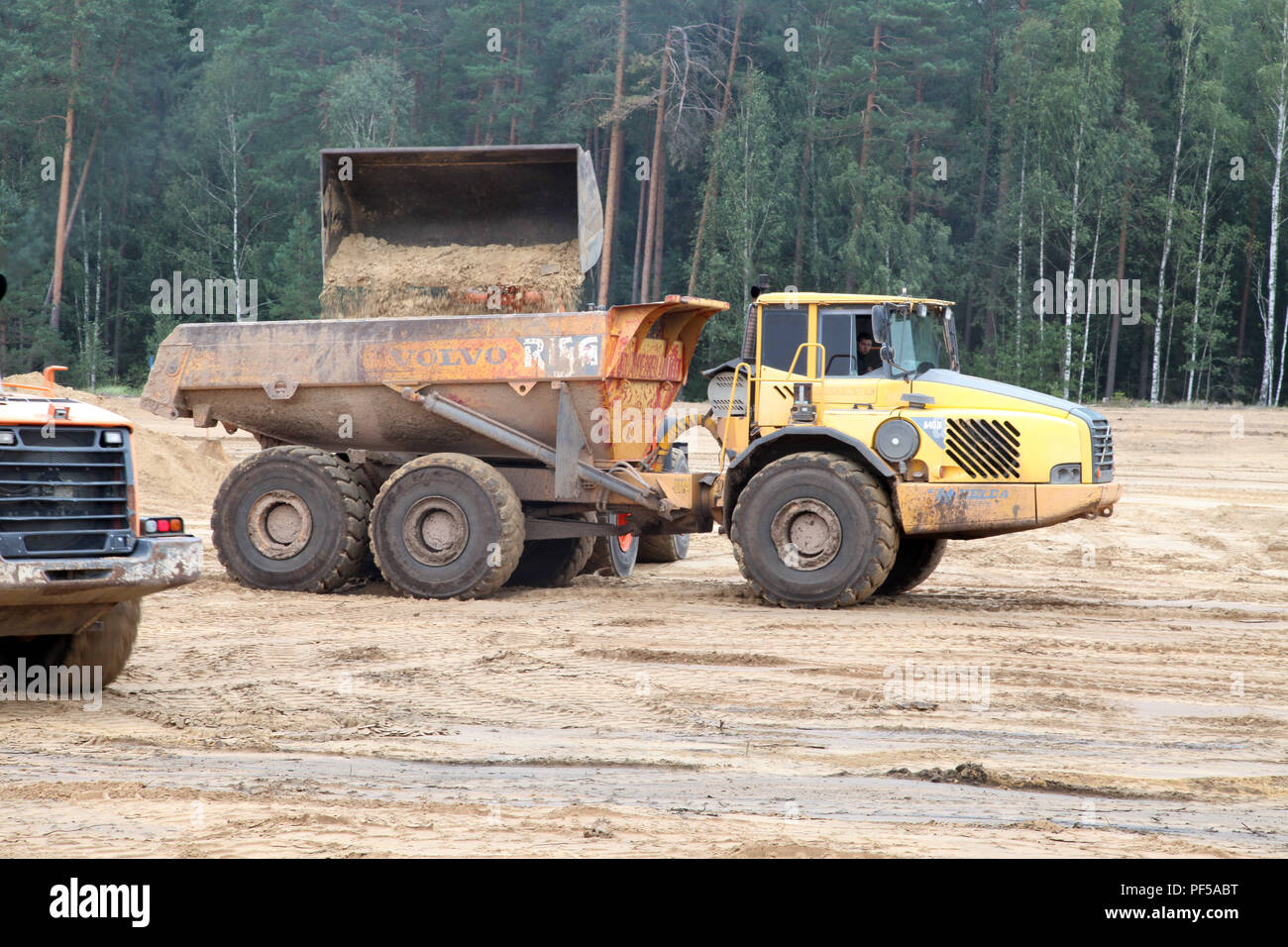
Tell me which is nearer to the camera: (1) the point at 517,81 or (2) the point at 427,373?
(2) the point at 427,373

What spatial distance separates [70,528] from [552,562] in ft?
21.9

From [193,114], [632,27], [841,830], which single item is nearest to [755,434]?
[841,830]

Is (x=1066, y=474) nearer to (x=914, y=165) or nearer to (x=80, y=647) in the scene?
(x=80, y=647)

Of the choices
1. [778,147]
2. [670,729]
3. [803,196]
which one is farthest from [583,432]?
[778,147]

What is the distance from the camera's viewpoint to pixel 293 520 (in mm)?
11906

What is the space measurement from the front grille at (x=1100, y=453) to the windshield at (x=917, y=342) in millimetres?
1312

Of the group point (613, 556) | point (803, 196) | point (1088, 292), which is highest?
point (803, 196)

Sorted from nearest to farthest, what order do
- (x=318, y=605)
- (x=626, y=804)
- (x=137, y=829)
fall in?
(x=137, y=829) → (x=626, y=804) → (x=318, y=605)

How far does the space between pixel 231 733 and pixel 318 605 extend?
4550 millimetres

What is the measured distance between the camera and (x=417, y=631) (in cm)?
987

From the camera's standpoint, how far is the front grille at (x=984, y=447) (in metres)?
10.6

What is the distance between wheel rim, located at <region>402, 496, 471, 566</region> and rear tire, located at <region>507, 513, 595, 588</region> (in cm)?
143

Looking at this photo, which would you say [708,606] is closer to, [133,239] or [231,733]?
[231,733]

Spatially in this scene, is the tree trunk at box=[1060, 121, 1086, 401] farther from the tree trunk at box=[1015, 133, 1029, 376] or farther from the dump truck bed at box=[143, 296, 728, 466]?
the dump truck bed at box=[143, 296, 728, 466]
